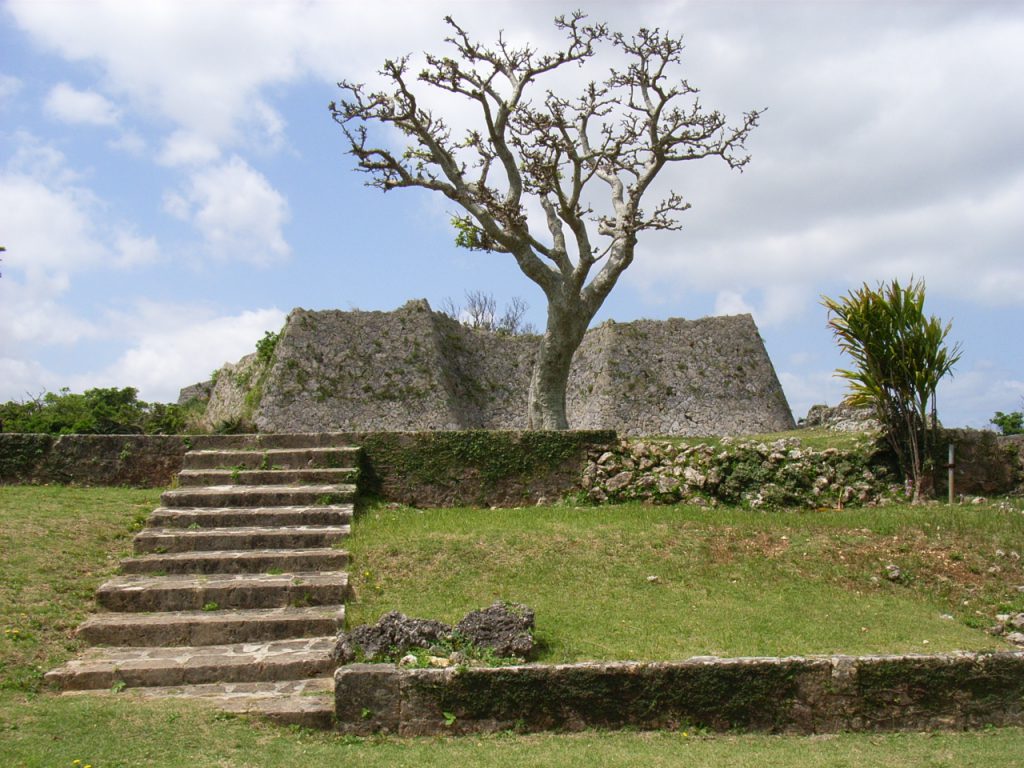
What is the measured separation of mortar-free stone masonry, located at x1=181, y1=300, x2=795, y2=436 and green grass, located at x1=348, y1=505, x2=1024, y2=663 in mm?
7228

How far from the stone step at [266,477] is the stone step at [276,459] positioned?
244 mm

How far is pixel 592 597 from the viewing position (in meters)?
8.40

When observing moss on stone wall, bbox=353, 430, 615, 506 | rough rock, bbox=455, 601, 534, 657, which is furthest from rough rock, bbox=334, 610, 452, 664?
moss on stone wall, bbox=353, 430, 615, 506

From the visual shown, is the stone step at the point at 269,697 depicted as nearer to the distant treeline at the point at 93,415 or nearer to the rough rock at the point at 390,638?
the rough rock at the point at 390,638

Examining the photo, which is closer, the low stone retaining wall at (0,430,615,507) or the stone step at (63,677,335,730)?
the stone step at (63,677,335,730)

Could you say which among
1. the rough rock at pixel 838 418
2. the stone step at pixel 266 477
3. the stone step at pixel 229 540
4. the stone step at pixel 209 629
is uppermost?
the rough rock at pixel 838 418

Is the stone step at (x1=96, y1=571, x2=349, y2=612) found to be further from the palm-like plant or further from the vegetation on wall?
the vegetation on wall

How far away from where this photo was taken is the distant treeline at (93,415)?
1515 cm

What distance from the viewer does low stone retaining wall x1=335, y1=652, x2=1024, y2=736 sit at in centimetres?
606

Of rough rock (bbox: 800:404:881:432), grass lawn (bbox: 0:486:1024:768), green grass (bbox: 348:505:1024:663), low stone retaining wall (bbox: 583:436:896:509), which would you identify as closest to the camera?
grass lawn (bbox: 0:486:1024:768)

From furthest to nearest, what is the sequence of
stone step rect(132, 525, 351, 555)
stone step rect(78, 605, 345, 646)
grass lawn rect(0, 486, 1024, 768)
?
stone step rect(132, 525, 351, 555) < stone step rect(78, 605, 345, 646) < grass lawn rect(0, 486, 1024, 768)

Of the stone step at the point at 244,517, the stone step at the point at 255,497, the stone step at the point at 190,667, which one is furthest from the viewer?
the stone step at the point at 255,497

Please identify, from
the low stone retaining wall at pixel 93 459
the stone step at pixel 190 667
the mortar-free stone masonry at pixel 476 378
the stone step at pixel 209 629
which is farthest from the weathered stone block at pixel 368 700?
the mortar-free stone masonry at pixel 476 378

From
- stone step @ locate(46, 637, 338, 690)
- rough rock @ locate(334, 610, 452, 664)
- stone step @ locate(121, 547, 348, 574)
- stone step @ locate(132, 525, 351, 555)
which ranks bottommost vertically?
stone step @ locate(46, 637, 338, 690)
